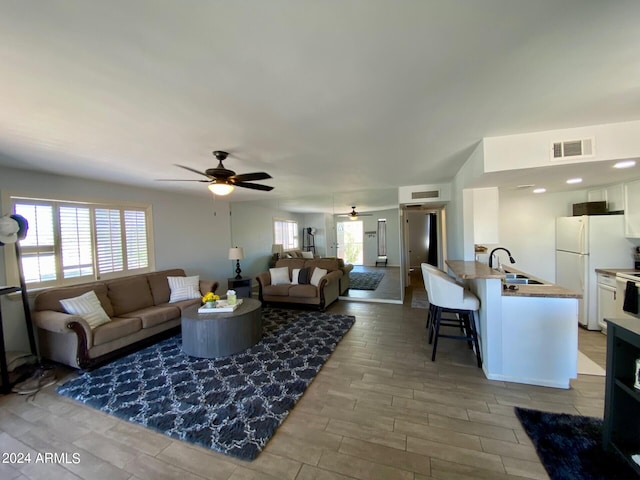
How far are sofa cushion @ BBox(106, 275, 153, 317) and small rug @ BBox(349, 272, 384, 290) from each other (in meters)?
4.46

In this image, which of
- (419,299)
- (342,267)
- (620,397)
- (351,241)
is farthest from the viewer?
(351,241)

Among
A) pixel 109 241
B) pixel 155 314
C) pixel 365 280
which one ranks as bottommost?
pixel 365 280

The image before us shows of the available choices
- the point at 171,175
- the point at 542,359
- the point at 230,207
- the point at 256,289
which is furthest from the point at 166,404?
the point at 230,207

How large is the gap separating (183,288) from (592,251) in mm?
6225

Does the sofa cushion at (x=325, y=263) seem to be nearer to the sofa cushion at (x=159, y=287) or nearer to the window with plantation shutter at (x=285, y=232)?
the window with plantation shutter at (x=285, y=232)

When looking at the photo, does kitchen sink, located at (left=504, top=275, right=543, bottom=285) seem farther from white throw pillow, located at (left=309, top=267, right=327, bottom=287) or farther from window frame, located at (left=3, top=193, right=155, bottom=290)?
window frame, located at (left=3, top=193, right=155, bottom=290)

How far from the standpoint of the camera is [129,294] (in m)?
3.87

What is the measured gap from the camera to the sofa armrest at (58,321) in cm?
283

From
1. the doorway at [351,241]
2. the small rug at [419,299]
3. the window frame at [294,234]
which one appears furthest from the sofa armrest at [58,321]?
the small rug at [419,299]

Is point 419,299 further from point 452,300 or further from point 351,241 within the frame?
point 452,300

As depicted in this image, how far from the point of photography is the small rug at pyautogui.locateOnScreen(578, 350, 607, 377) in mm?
2631

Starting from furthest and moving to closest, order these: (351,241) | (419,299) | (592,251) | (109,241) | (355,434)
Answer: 1. (351,241)
2. (419,299)
3. (109,241)
4. (592,251)
5. (355,434)

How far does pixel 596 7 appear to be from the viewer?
1050 mm

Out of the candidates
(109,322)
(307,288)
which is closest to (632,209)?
(307,288)
